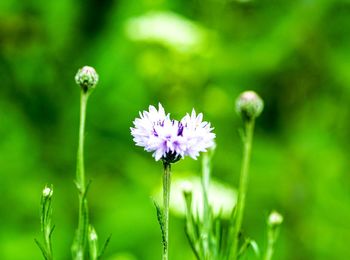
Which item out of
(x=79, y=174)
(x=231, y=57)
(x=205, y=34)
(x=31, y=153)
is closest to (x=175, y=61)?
(x=205, y=34)

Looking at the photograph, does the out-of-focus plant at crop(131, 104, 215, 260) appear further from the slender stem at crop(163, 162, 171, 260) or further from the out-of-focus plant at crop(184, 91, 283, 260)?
the out-of-focus plant at crop(184, 91, 283, 260)

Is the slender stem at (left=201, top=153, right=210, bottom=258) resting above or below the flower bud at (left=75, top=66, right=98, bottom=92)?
below

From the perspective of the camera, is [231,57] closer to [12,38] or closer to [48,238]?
[12,38]

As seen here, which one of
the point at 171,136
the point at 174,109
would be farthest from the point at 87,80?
the point at 174,109

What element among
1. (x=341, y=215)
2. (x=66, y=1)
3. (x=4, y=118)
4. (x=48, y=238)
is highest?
(x=66, y=1)

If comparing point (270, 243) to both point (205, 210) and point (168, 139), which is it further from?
point (168, 139)

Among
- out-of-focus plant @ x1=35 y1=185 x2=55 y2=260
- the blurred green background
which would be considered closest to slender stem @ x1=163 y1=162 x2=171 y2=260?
out-of-focus plant @ x1=35 y1=185 x2=55 y2=260
